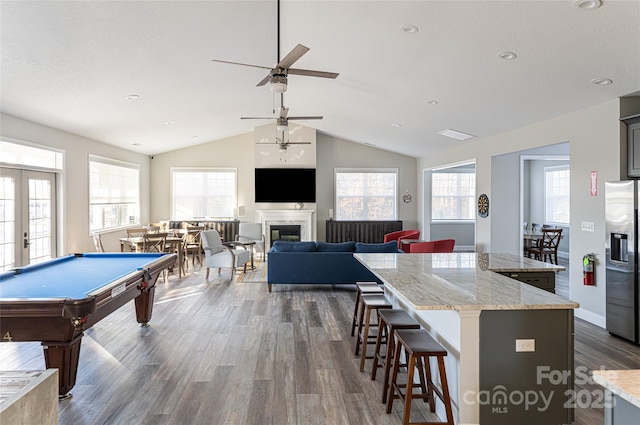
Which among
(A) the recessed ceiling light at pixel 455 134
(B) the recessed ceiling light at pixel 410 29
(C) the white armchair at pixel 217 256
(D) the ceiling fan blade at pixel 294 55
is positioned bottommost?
(C) the white armchair at pixel 217 256

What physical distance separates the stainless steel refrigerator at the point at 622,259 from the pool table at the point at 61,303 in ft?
16.8

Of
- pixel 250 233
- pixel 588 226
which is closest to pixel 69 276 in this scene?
pixel 588 226

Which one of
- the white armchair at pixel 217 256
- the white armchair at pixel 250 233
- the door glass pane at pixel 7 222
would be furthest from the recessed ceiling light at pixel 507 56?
the white armchair at pixel 250 233

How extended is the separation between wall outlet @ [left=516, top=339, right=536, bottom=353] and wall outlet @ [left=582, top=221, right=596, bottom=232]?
3209mm

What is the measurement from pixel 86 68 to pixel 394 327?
457cm

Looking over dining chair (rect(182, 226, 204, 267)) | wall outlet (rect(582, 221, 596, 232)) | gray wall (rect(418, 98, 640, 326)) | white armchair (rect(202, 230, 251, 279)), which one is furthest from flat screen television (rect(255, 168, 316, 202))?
wall outlet (rect(582, 221, 596, 232))

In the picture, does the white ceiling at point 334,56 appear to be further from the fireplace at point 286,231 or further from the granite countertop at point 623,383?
the fireplace at point 286,231

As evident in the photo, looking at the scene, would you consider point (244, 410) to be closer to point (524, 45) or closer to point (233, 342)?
point (233, 342)

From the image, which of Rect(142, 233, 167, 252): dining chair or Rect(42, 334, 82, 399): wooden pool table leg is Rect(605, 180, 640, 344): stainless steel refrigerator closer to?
Rect(42, 334, 82, 399): wooden pool table leg

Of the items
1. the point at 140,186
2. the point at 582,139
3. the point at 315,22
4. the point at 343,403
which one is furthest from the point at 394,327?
the point at 140,186

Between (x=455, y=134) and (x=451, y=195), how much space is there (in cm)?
416

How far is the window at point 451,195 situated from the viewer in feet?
36.8

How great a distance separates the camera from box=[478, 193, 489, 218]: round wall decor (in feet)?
23.6

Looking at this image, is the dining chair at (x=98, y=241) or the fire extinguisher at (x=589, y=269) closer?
the fire extinguisher at (x=589, y=269)
